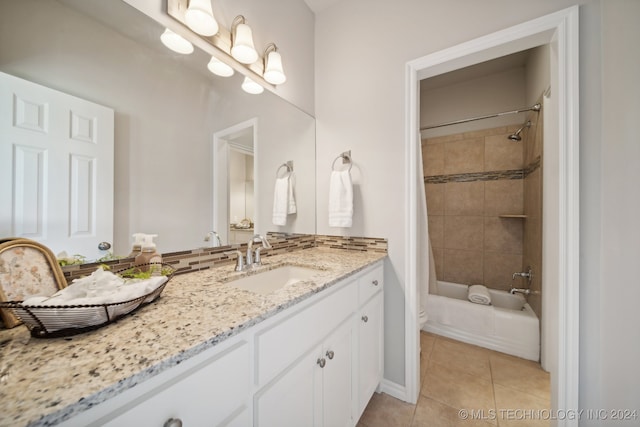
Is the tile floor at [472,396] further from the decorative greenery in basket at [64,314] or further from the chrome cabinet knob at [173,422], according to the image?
the decorative greenery in basket at [64,314]

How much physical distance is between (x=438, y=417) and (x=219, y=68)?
7.43ft

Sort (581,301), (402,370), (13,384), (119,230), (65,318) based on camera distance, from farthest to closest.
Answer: (402,370)
(581,301)
(119,230)
(65,318)
(13,384)

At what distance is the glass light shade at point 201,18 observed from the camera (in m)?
1.02

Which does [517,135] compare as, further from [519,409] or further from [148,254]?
[148,254]

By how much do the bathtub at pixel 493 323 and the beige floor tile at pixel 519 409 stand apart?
1.60 ft

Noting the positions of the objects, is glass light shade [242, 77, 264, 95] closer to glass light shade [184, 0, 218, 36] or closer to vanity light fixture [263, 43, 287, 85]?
vanity light fixture [263, 43, 287, 85]

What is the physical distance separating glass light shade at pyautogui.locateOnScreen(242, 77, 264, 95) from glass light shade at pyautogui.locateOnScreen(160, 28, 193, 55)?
0.32 meters

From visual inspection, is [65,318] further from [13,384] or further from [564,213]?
[564,213]

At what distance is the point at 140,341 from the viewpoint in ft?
1.70

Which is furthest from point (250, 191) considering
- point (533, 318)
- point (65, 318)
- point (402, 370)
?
point (533, 318)

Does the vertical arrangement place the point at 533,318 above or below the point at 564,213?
below

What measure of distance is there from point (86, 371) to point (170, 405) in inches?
6.5

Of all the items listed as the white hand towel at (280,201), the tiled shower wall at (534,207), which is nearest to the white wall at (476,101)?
the tiled shower wall at (534,207)

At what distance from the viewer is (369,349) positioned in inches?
52.9
